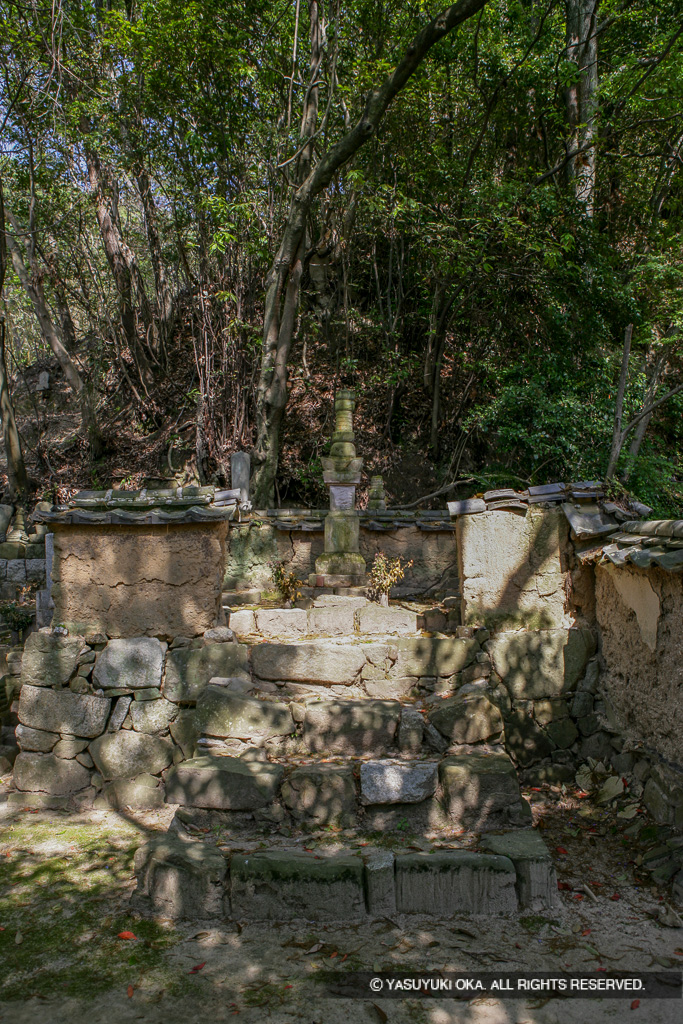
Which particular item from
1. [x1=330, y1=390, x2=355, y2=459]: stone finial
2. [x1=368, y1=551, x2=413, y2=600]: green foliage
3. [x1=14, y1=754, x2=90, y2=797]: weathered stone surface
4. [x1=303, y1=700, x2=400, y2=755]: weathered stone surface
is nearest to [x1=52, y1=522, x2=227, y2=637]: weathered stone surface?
[x1=14, y1=754, x2=90, y2=797]: weathered stone surface

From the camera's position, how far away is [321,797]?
4203 mm

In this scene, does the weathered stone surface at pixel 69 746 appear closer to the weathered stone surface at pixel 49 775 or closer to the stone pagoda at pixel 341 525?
the weathered stone surface at pixel 49 775

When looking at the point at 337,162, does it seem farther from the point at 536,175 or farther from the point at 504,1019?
the point at 504,1019

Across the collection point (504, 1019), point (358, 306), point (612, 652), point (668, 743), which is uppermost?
point (358, 306)

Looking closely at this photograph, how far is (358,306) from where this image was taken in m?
15.0

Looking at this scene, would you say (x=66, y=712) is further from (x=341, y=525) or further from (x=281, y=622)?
(x=341, y=525)

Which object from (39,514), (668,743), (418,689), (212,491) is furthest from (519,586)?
(39,514)

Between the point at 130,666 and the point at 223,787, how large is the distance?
1624 millimetres

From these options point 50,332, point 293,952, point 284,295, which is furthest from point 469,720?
point 50,332

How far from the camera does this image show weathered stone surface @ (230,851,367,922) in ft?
11.9

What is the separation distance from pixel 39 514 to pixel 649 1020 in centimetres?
494

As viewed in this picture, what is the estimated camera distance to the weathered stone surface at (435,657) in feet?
17.6

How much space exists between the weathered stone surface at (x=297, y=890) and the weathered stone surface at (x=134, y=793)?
1.71 m

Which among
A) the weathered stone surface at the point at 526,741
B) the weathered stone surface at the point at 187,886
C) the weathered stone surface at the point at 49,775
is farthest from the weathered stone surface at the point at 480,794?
the weathered stone surface at the point at 49,775
